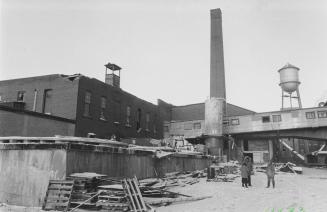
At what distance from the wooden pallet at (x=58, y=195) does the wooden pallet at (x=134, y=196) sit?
2.19 metres

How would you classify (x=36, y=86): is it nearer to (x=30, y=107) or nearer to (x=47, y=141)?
(x=30, y=107)

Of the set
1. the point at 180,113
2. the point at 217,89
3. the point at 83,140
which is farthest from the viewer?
the point at 180,113

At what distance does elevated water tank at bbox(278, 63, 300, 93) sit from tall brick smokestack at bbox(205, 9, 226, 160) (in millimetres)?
8649

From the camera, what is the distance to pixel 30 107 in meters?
27.9

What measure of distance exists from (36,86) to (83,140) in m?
16.1

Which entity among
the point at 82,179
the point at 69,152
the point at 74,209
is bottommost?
the point at 74,209

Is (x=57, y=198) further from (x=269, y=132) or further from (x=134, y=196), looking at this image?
(x=269, y=132)

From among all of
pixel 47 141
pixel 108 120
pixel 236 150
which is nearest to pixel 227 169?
pixel 108 120

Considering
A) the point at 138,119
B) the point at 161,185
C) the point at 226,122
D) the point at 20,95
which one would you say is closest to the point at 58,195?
the point at 161,185

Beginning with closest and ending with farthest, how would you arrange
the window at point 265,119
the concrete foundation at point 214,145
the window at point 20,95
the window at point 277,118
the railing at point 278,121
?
1. the window at point 20,95
2. the railing at point 278,121
3. the concrete foundation at point 214,145
4. the window at point 277,118
5. the window at point 265,119

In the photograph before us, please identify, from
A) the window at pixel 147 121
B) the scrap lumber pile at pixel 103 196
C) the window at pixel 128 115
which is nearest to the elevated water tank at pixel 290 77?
the window at pixel 147 121

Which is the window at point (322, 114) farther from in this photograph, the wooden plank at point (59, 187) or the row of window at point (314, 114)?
the wooden plank at point (59, 187)

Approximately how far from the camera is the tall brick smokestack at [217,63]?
41.5 m

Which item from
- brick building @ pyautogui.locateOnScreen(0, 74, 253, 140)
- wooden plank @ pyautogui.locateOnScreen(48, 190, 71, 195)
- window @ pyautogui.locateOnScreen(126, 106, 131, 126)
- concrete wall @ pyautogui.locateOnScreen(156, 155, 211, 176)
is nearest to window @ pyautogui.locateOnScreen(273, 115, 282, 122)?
concrete wall @ pyautogui.locateOnScreen(156, 155, 211, 176)
